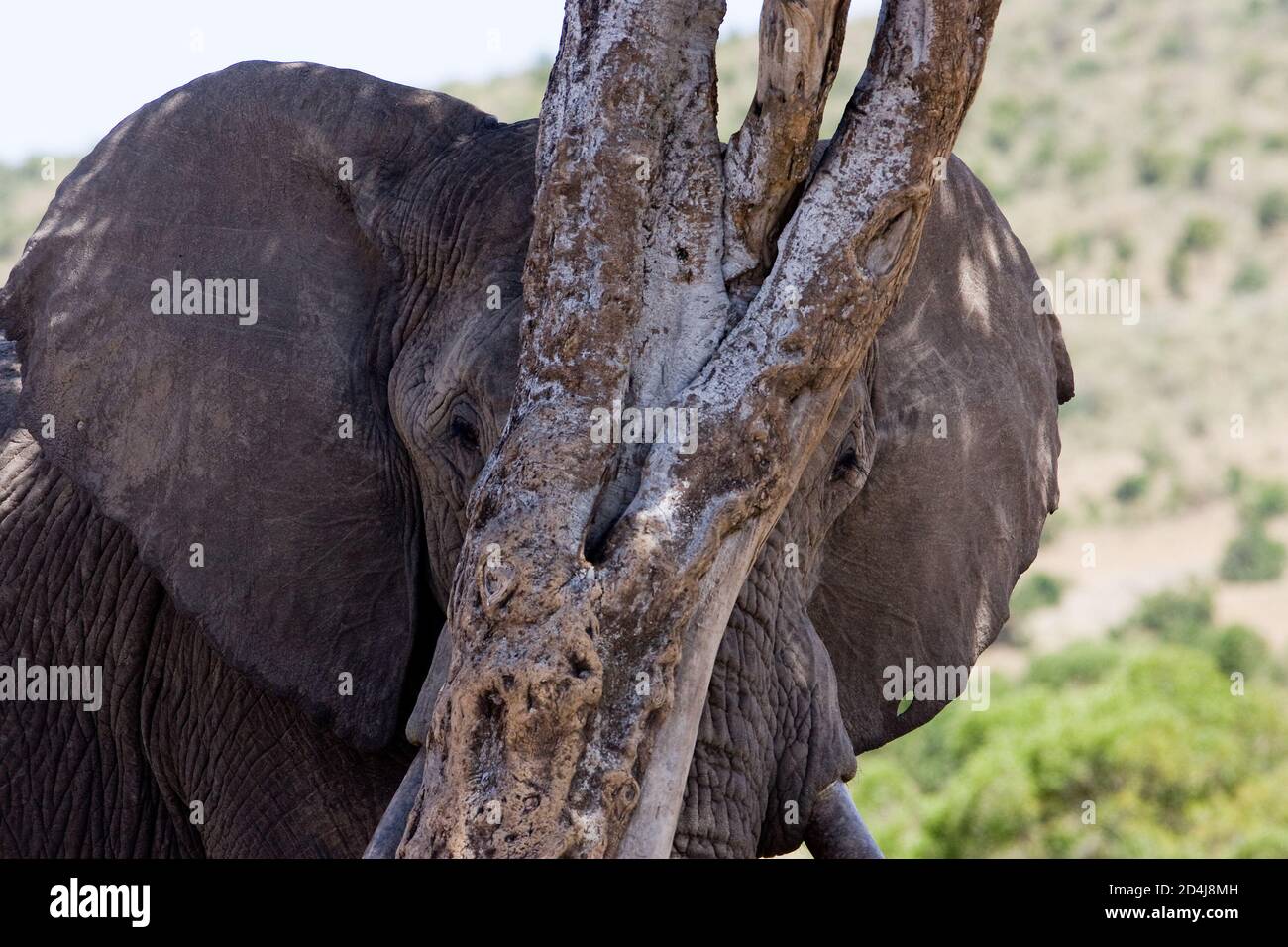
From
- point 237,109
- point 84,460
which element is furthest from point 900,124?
point 84,460

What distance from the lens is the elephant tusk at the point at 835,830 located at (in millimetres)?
3439

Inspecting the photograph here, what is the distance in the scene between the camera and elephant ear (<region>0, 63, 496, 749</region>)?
12.6 feet

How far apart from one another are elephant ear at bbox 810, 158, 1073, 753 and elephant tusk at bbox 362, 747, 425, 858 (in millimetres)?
1424

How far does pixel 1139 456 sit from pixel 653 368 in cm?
2990

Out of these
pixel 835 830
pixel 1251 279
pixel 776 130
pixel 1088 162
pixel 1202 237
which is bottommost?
pixel 835 830

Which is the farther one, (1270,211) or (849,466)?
(1270,211)

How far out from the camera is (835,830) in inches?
136

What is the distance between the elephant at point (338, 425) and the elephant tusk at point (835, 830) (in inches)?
0.9

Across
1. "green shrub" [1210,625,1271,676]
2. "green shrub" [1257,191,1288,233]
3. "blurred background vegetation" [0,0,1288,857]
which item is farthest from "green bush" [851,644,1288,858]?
"green shrub" [1257,191,1288,233]

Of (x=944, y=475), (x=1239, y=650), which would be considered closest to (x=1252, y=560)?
(x=1239, y=650)

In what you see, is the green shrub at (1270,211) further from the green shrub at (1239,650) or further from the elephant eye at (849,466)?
the elephant eye at (849,466)

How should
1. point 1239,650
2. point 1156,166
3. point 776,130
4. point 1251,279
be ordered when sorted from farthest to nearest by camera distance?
1. point 1156,166
2. point 1251,279
3. point 1239,650
4. point 776,130

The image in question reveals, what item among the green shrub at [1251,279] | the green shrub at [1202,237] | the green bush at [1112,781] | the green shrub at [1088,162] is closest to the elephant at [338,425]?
the green bush at [1112,781]

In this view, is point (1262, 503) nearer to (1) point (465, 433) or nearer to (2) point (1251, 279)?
(2) point (1251, 279)
